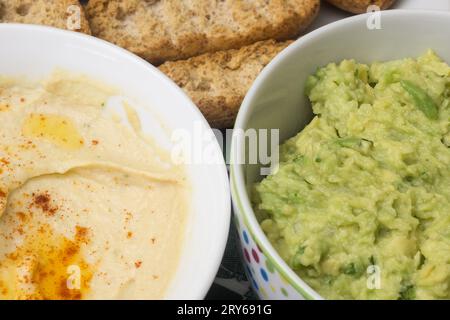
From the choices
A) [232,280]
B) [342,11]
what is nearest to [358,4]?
[342,11]

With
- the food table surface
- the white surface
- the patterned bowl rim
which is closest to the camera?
the patterned bowl rim

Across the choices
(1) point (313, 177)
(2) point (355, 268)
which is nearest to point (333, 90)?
(1) point (313, 177)

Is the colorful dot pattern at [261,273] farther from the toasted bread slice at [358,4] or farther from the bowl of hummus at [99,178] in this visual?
the toasted bread slice at [358,4]

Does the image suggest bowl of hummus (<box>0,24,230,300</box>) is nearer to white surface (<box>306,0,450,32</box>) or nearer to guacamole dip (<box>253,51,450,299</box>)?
guacamole dip (<box>253,51,450,299</box>)

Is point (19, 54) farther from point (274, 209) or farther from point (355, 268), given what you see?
point (355, 268)

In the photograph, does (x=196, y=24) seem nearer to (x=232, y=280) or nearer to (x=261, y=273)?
(x=232, y=280)

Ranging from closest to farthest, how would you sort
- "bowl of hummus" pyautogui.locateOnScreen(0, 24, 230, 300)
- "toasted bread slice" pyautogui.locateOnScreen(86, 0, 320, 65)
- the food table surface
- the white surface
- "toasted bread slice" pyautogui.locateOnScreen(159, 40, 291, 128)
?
1. "bowl of hummus" pyautogui.locateOnScreen(0, 24, 230, 300)
2. the food table surface
3. "toasted bread slice" pyautogui.locateOnScreen(159, 40, 291, 128)
4. "toasted bread slice" pyautogui.locateOnScreen(86, 0, 320, 65)
5. the white surface

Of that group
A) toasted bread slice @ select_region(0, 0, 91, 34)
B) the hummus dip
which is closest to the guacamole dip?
the hummus dip
